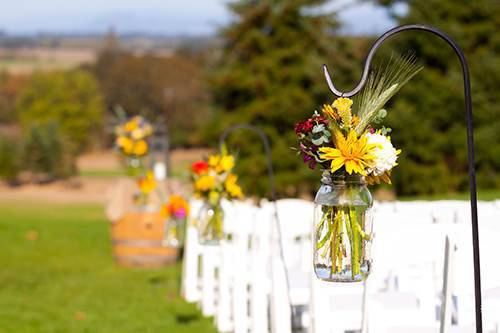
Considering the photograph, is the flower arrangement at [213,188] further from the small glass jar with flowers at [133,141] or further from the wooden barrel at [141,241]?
the small glass jar with flowers at [133,141]

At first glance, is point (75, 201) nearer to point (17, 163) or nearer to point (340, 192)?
point (17, 163)

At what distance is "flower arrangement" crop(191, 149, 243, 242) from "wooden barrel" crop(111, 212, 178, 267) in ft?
12.4

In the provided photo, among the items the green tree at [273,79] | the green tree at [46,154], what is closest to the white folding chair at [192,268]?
the green tree at [273,79]

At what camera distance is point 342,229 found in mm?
3135

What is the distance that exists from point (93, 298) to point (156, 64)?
194ft

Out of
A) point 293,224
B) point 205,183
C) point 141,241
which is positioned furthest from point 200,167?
point 141,241

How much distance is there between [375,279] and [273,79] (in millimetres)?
24333

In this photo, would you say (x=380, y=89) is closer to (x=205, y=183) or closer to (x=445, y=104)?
(x=205, y=183)

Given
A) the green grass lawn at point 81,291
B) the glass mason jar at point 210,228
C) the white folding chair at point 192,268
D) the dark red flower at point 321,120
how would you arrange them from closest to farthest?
1. the dark red flower at point 321,120
2. the glass mason jar at point 210,228
3. the green grass lawn at point 81,291
4. the white folding chair at point 192,268

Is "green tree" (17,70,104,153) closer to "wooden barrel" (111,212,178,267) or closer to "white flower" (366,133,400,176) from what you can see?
"wooden barrel" (111,212,178,267)

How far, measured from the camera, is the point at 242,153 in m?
28.8

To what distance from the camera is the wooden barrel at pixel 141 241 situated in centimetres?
995

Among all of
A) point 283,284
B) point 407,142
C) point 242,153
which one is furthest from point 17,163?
point 283,284

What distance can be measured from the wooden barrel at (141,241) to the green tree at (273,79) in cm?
1752
